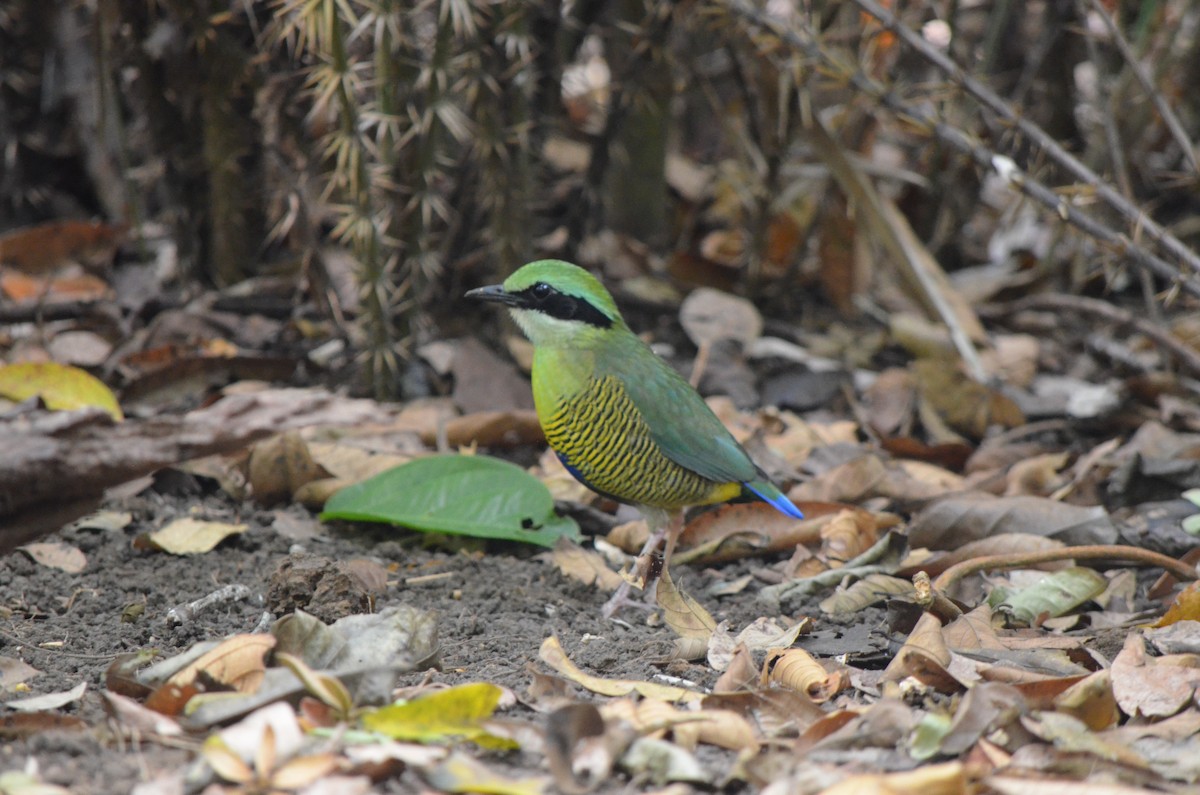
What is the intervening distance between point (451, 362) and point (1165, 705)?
3377mm

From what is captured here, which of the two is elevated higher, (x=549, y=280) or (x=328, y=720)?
(x=549, y=280)

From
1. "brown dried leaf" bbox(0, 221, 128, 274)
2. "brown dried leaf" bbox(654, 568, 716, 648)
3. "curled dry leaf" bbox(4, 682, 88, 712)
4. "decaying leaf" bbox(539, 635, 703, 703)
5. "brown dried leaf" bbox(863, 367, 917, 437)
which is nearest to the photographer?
"curled dry leaf" bbox(4, 682, 88, 712)

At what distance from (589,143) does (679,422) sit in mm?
2406

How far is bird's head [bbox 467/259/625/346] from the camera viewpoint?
4.47m

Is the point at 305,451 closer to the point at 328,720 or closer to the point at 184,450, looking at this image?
the point at 184,450

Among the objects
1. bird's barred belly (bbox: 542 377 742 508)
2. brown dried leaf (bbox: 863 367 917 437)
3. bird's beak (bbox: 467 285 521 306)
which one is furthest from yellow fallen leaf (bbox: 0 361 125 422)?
brown dried leaf (bbox: 863 367 917 437)

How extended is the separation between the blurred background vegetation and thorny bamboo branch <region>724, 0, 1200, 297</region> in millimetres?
15

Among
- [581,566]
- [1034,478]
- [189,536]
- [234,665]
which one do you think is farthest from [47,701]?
[1034,478]

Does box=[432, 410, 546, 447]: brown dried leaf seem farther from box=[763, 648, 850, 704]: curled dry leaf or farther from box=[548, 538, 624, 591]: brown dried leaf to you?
box=[763, 648, 850, 704]: curled dry leaf

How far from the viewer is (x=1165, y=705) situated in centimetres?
289

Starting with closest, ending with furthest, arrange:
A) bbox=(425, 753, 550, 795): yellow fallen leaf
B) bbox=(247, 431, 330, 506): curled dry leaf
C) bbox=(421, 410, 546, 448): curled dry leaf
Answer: bbox=(425, 753, 550, 795): yellow fallen leaf → bbox=(247, 431, 330, 506): curled dry leaf → bbox=(421, 410, 546, 448): curled dry leaf

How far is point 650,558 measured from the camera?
4219 mm

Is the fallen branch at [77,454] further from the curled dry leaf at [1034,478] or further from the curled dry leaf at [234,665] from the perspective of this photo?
the curled dry leaf at [1034,478]

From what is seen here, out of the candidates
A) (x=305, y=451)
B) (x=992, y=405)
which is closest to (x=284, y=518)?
(x=305, y=451)
